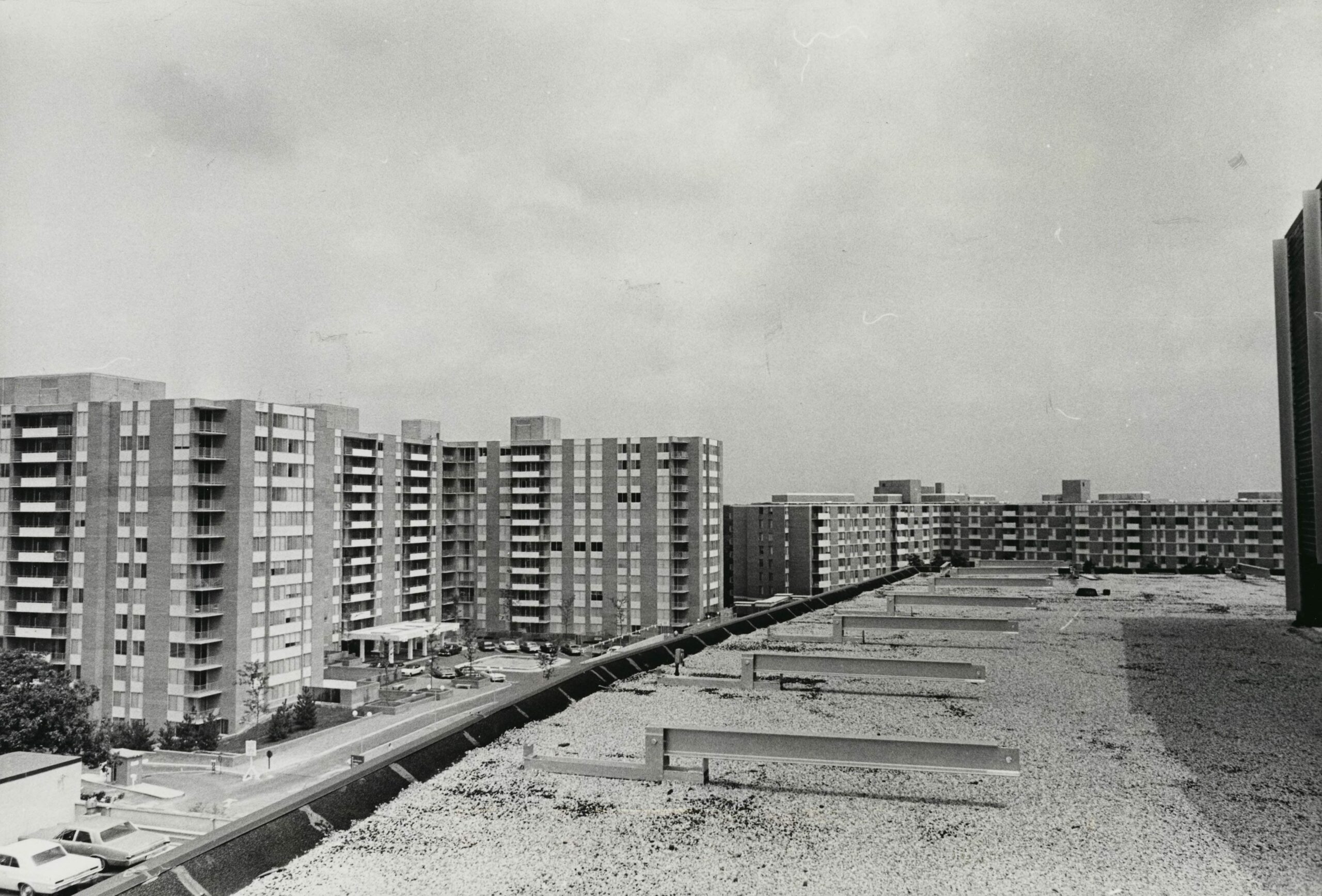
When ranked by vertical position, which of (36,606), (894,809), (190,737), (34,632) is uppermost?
(894,809)

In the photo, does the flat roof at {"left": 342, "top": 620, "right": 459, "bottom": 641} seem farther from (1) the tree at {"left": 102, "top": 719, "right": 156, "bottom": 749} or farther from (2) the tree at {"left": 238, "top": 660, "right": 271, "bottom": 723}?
(1) the tree at {"left": 102, "top": 719, "right": 156, "bottom": 749}

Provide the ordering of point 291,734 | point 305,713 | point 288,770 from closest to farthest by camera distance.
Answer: point 288,770
point 291,734
point 305,713

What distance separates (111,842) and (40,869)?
10.6 feet

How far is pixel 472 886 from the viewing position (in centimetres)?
788

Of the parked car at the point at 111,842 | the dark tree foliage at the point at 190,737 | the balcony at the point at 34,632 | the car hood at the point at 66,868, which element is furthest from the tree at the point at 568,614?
the car hood at the point at 66,868

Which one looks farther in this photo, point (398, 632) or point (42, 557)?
point (398, 632)

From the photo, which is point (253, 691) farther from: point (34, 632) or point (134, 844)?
point (134, 844)

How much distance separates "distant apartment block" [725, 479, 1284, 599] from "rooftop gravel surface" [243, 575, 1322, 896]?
67153mm

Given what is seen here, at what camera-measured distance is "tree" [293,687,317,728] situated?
136 feet

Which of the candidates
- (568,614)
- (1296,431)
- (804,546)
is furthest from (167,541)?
(804,546)

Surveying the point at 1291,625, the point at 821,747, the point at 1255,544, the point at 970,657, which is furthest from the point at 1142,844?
the point at 1255,544

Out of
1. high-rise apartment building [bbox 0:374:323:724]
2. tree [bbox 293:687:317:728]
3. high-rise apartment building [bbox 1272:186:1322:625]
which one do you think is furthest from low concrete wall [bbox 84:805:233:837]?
high-rise apartment building [bbox 1272:186:1322:625]

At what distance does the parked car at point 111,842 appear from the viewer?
22.0m

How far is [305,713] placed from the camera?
41594 millimetres
